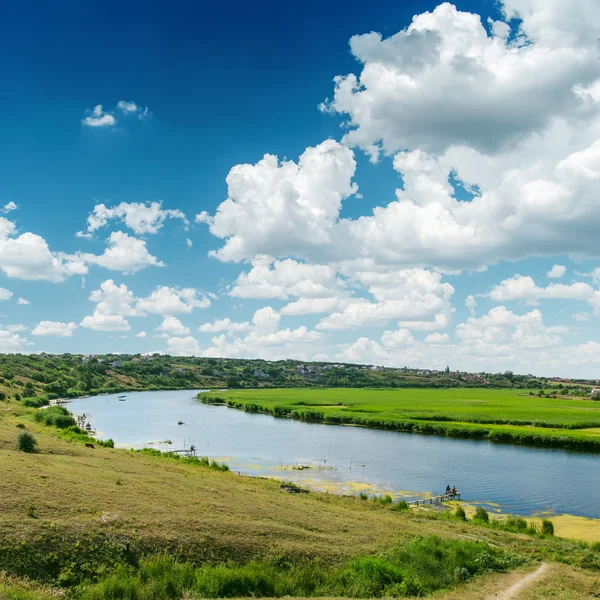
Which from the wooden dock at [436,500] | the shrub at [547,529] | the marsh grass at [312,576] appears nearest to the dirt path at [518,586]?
the marsh grass at [312,576]

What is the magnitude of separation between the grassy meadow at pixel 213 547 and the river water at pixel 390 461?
16.6 meters

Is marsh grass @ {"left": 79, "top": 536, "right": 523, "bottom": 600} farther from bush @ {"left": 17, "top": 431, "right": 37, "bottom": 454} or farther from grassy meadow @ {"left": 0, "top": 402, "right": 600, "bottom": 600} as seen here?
bush @ {"left": 17, "top": 431, "right": 37, "bottom": 454}

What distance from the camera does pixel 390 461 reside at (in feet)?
207

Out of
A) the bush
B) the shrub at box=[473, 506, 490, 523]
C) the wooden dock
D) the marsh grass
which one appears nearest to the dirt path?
the marsh grass

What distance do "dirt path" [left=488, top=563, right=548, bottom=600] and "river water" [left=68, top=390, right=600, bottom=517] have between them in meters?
18.8

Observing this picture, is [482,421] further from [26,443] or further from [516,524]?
[26,443]

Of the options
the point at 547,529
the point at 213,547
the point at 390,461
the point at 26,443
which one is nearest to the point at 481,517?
the point at 547,529

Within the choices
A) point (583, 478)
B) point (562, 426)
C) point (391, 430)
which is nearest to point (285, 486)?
point (583, 478)

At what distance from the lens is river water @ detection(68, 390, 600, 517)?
47094 mm

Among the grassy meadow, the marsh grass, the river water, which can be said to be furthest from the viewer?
the river water

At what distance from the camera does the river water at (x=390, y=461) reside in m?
47.1

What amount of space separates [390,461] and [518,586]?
42.2 metres

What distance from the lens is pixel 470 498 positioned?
45312 mm

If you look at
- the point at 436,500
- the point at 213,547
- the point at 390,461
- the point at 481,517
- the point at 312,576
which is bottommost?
the point at 390,461
